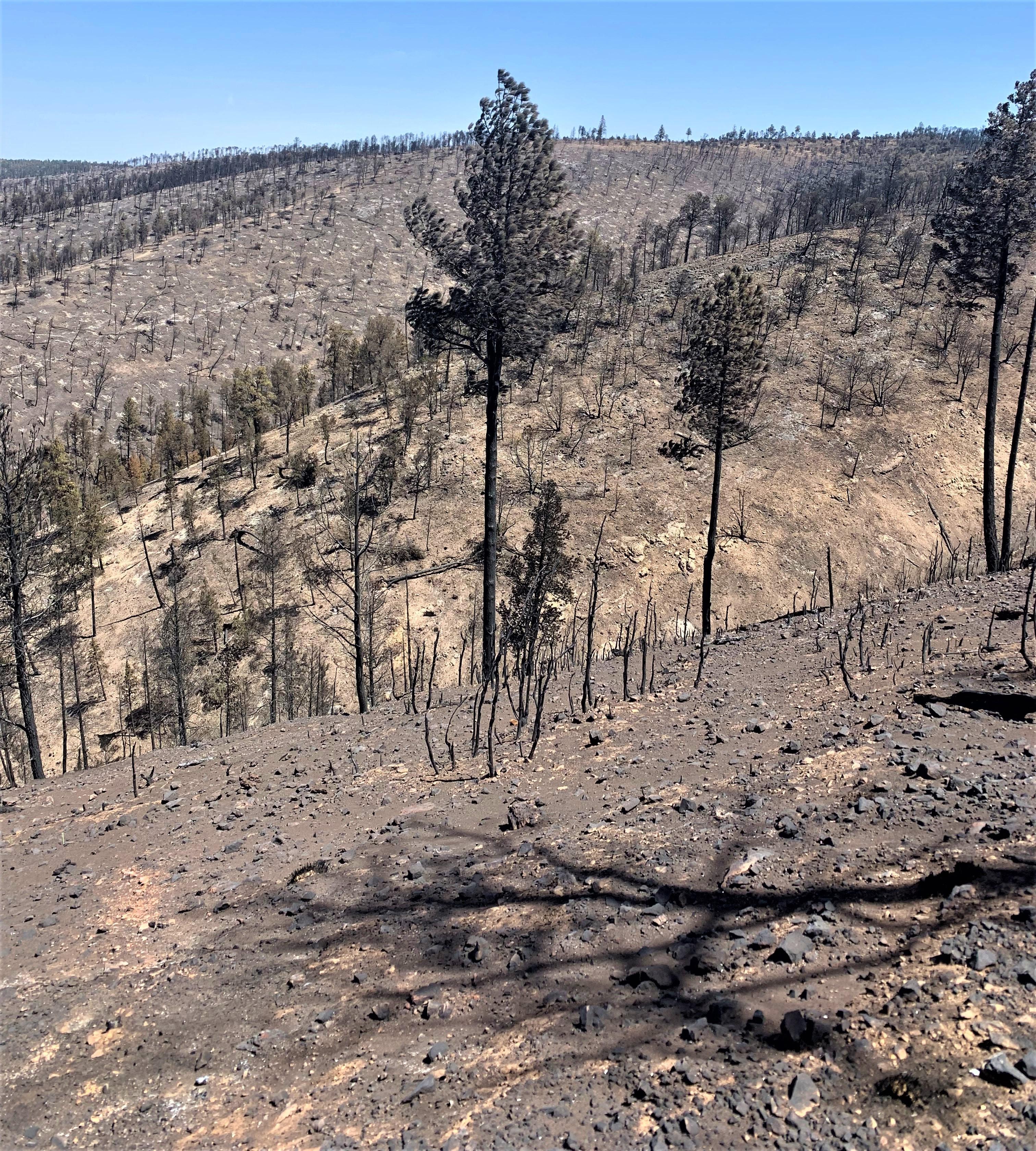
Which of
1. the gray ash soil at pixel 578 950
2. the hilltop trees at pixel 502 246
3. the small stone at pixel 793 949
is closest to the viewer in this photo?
the gray ash soil at pixel 578 950

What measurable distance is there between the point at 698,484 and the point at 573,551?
8.25m

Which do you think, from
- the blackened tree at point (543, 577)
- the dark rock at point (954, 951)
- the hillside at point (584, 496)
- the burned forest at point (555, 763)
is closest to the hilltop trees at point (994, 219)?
the burned forest at point (555, 763)

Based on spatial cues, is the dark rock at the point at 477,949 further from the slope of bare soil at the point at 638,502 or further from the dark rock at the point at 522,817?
the slope of bare soil at the point at 638,502

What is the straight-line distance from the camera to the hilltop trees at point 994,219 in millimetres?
19172

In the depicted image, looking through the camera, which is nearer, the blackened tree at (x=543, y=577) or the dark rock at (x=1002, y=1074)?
the dark rock at (x=1002, y=1074)

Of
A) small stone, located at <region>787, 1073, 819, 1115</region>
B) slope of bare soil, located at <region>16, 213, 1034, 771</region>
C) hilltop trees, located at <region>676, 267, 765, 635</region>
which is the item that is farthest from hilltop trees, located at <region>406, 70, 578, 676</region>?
slope of bare soil, located at <region>16, 213, 1034, 771</region>

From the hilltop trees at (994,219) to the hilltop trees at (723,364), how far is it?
18.7 feet

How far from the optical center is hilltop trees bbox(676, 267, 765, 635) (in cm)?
2050

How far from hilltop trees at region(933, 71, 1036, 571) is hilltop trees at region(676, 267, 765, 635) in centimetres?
570

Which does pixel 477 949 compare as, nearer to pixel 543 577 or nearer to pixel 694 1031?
pixel 694 1031

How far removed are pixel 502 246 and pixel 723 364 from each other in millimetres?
8768

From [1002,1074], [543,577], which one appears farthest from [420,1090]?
[543,577]

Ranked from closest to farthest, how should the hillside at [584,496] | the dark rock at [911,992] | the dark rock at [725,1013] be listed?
the dark rock at [911,992]
the dark rock at [725,1013]
the hillside at [584,496]

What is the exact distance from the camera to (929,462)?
37906 mm
